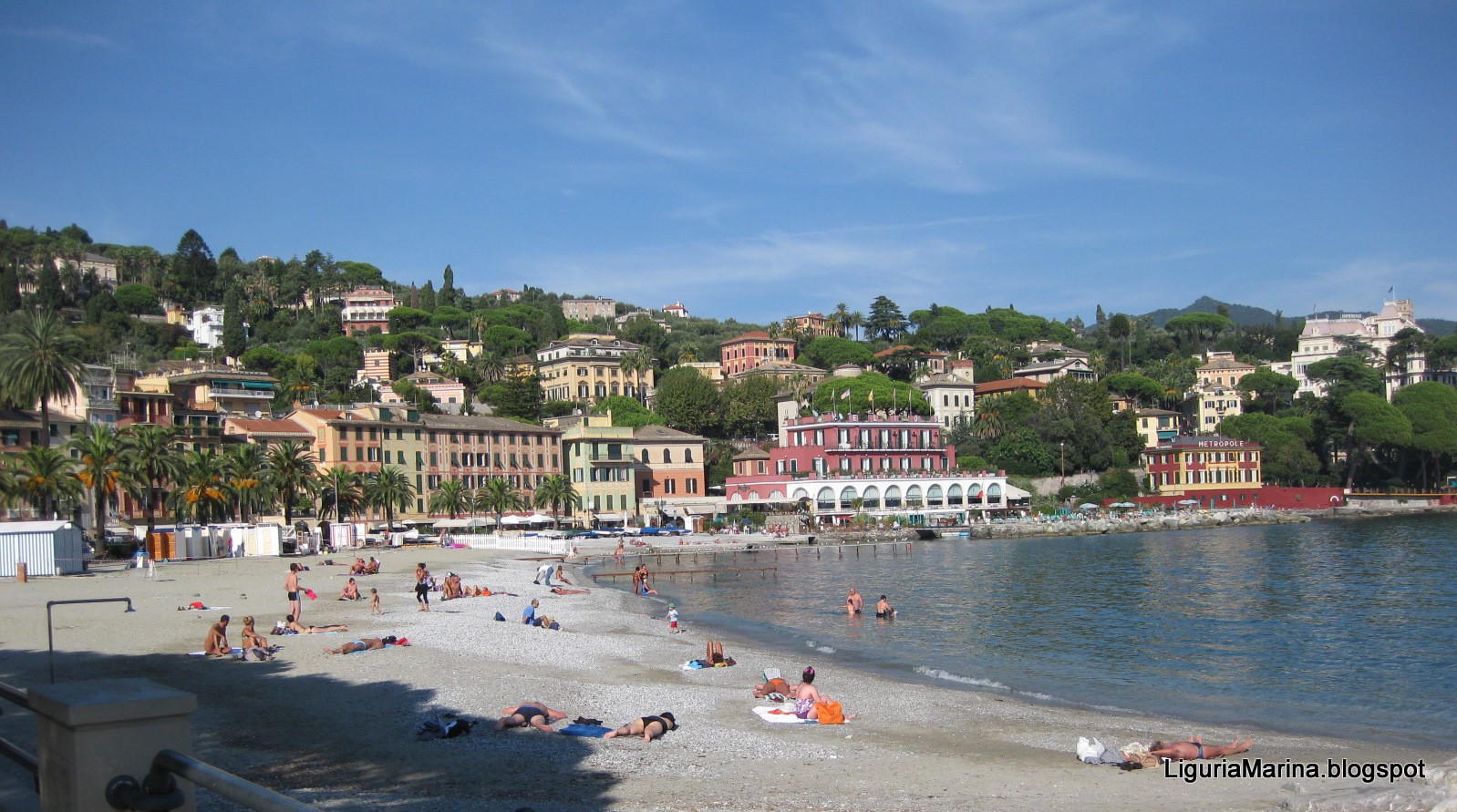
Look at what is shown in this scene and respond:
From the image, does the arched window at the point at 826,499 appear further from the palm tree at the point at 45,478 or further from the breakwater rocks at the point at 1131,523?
the palm tree at the point at 45,478

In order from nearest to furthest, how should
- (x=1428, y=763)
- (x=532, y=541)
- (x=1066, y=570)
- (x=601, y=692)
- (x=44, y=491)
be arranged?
(x=1428, y=763) < (x=601, y=692) < (x=44, y=491) < (x=1066, y=570) < (x=532, y=541)

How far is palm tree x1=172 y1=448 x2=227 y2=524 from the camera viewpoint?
57.5 meters

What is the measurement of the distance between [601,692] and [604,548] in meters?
50.2

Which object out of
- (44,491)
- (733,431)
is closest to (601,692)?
(44,491)

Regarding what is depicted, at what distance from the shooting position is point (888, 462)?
94.9 metres

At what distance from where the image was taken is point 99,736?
4.06 metres

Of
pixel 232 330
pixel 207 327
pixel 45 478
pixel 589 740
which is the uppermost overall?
pixel 207 327

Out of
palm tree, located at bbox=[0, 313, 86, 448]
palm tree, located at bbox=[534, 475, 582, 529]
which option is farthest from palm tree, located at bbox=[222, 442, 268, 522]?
palm tree, located at bbox=[534, 475, 582, 529]

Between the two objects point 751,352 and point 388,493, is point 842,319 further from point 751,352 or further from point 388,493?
point 388,493

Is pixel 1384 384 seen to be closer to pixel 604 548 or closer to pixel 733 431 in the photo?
pixel 733 431

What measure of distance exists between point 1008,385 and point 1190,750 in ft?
389

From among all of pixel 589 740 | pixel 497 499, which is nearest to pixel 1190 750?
pixel 589 740

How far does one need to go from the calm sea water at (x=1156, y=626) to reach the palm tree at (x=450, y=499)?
22109mm

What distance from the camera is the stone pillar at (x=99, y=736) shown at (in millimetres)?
4016
